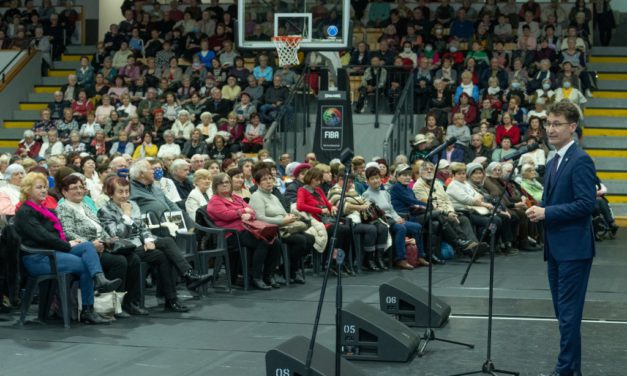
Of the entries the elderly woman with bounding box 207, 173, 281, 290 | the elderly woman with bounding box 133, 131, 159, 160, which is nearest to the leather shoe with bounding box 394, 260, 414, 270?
the elderly woman with bounding box 207, 173, 281, 290

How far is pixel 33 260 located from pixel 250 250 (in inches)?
110

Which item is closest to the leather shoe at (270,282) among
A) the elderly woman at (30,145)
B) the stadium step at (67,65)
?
the elderly woman at (30,145)

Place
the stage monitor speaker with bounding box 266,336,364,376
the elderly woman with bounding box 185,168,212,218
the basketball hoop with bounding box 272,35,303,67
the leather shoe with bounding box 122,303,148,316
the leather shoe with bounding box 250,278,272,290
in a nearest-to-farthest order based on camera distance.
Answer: the stage monitor speaker with bounding box 266,336,364,376
the leather shoe with bounding box 122,303,148,316
the leather shoe with bounding box 250,278,272,290
the elderly woman with bounding box 185,168,212,218
the basketball hoop with bounding box 272,35,303,67

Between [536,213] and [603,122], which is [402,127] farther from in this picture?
[536,213]

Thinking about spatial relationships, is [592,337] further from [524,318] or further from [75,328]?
[75,328]

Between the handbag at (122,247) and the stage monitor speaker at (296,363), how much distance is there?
3.19 meters

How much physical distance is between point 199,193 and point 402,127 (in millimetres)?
9172

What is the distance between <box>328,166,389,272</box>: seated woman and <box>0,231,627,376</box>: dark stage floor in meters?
1.12

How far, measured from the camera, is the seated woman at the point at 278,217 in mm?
11641

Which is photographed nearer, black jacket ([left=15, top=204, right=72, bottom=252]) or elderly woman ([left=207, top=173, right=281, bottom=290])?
black jacket ([left=15, top=204, right=72, bottom=252])

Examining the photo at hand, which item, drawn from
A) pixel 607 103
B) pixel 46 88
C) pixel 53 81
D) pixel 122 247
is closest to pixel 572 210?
pixel 122 247

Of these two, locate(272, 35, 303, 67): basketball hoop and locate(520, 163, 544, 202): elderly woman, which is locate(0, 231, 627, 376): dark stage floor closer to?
locate(520, 163, 544, 202): elderly woman

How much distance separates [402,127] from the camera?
2044 cm

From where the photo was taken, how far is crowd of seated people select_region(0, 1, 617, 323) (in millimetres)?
9875
